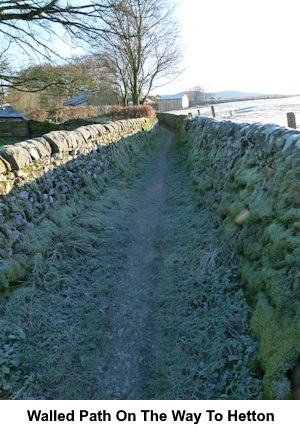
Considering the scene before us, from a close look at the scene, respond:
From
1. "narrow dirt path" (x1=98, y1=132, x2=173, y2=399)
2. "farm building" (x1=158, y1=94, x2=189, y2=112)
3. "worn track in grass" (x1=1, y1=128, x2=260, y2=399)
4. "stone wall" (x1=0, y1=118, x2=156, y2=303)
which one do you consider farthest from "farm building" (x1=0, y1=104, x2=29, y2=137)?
"farm building" (x1=158, y1=94, x2=189, y2=112)

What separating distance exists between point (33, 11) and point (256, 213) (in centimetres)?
1008

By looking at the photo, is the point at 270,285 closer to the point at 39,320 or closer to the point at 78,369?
the point at 78,369

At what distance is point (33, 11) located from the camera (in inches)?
375

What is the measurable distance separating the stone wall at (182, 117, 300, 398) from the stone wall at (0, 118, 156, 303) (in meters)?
3.06

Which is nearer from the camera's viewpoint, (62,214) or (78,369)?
(78,369)

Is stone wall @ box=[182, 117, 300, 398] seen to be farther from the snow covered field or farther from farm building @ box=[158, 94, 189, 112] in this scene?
farm building @ box=[158, 94, 189, 112]

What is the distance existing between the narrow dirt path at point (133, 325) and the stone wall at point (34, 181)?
146 cm

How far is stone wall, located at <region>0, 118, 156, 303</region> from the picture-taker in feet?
13.3

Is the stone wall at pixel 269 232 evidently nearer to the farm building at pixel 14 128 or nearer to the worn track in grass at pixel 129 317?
the worn track in grass at pixel 129 317

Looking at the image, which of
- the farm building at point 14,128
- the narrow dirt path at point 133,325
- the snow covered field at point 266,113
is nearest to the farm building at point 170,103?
the snow covered field at point 266,113

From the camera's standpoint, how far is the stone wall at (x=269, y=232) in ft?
8.43

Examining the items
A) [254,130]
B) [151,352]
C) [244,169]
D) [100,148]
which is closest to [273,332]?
[151,352]

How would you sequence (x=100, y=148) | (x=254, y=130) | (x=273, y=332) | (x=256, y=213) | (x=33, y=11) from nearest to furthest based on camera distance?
1. (x=273, y=332)
2. (x=256, y=213)
3. (x=254, y=130)
4. (x=100, y=148)
5. (x=33, y=11)

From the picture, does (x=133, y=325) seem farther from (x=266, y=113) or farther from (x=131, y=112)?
(x=131, y=112)
